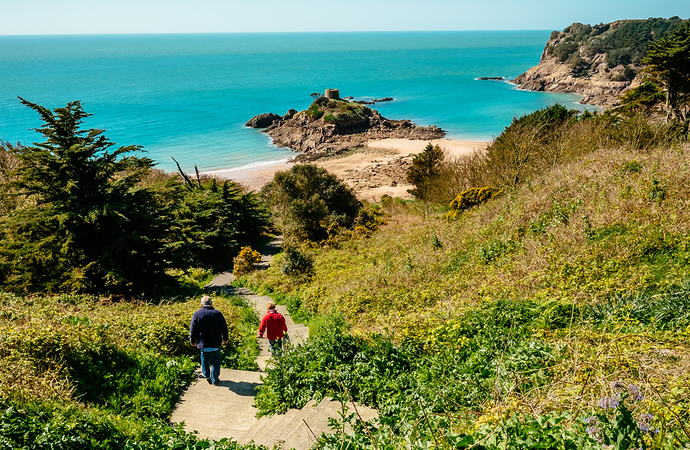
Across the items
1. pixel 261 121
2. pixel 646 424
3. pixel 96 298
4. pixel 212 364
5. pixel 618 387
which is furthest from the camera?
pixel 261 121

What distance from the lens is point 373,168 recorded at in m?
51.4

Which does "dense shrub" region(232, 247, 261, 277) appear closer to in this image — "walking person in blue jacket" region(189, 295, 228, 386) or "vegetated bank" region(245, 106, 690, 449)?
"vegetated bank" region(245, 106, 690, 449)

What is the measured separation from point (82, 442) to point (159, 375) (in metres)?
2.31

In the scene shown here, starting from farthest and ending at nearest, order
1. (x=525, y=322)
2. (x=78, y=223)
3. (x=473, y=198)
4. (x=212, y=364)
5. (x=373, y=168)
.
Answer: (x=373, y=168)
(x=473, y=198)
(x=78, y=223)
(x=212, y=364)
(x=525, y=322)

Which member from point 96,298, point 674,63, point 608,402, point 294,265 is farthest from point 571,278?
point 674,63

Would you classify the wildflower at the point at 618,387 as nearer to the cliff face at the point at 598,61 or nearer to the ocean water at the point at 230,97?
the ocean water at the point at 230,97

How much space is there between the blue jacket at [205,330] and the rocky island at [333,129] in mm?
54205

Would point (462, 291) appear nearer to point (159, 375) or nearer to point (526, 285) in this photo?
point (526, 285)

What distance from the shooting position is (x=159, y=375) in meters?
6.73

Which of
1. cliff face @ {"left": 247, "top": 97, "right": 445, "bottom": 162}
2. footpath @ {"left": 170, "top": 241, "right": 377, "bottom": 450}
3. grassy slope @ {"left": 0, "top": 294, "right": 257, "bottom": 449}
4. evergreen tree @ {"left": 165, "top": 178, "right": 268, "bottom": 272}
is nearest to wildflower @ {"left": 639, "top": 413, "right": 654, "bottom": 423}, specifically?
footpath @ {"left": 170, "top": 241, "right": 377, "bottom": 450}

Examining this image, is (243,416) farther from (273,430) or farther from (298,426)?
(298,426)

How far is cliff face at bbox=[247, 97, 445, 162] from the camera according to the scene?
6638cm

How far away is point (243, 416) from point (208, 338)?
1608 millimetres

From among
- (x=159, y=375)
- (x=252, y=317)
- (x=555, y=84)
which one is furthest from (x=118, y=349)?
(x=555, y=84)
